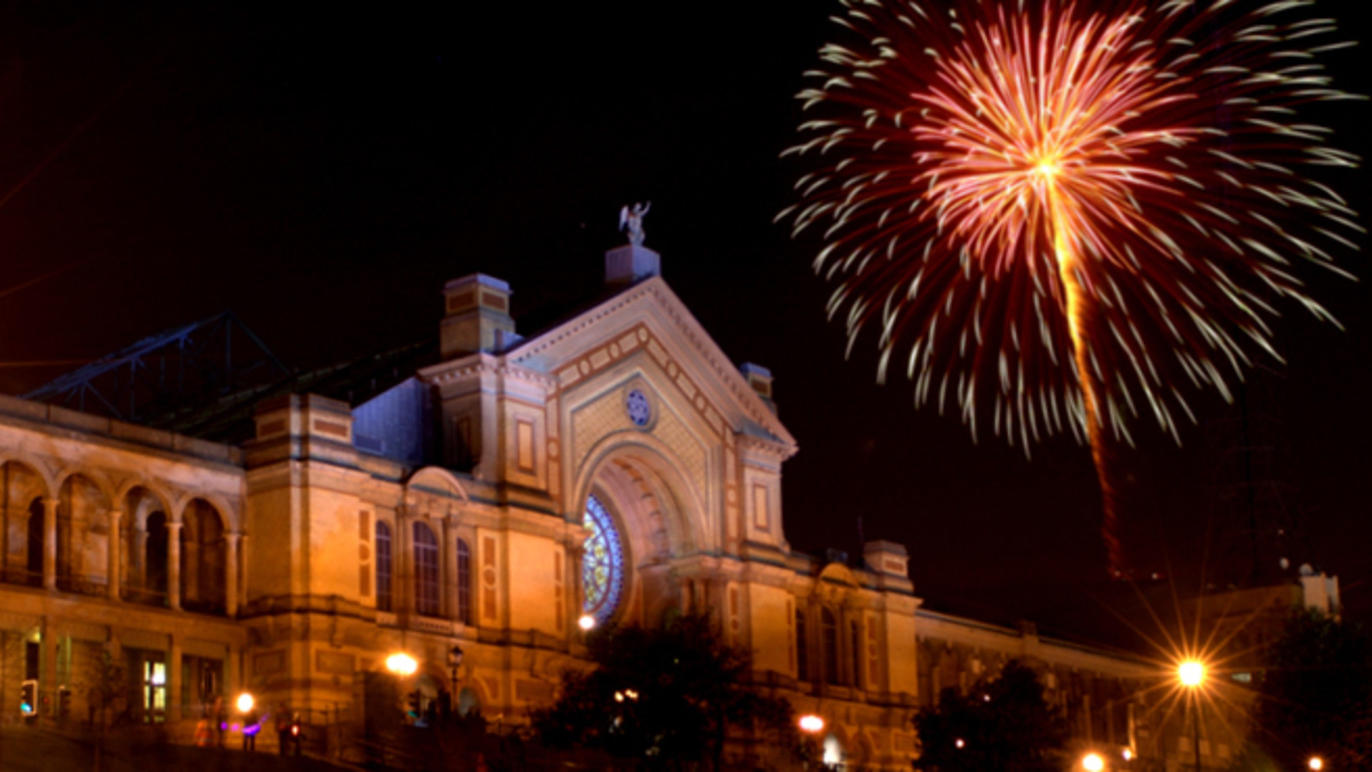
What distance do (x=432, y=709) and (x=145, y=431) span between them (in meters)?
12.3

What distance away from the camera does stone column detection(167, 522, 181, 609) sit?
6700cm

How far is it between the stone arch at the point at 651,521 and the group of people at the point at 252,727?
19518 mm

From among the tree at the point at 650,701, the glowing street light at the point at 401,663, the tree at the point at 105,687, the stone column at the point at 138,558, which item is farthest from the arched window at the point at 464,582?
the tree at the point at 105,687

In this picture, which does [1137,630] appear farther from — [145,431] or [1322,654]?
[145,431]

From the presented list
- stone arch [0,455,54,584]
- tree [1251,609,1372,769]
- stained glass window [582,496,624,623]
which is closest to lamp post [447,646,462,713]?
stained glass window [582,496,624,623]

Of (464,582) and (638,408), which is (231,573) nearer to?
(464,582)

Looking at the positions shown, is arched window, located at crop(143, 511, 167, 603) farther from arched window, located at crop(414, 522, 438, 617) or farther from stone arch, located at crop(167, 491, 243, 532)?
arched window, located at crop(414, 522, 438, 617)

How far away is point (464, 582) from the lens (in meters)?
74.4

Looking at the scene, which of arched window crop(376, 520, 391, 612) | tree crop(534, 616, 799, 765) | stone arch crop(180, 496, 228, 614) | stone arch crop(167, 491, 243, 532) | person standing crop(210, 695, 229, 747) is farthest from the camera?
arched window crop(376, 520, 391, 612)

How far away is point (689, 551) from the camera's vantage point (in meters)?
83.4

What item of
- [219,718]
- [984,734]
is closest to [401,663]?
[219,718]

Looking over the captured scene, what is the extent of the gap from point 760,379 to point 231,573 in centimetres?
2691

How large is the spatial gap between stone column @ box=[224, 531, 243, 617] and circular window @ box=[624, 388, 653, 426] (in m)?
17.0

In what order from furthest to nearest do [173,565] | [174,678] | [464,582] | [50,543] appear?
[464,582]
[173,565]
[174,678]
[50,543]
